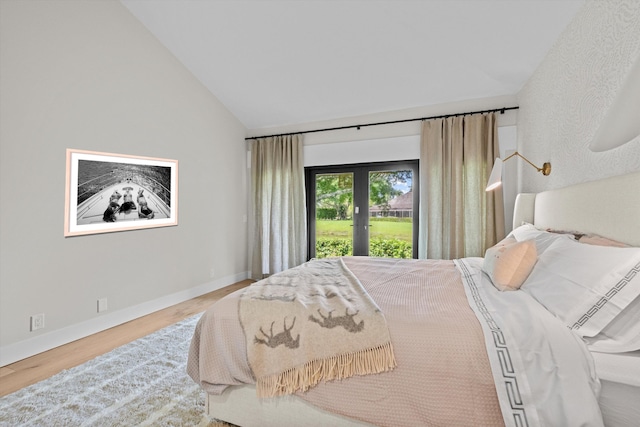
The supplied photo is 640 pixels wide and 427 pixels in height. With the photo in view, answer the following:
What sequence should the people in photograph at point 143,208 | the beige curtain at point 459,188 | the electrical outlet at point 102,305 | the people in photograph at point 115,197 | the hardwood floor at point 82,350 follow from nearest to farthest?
1. the hardwood floor at point 82,350
2. the electrical outlet at point 102,305
3. the people in photograph at point 115,197
4. the people in photograph at point 143,208
5. the beige curtain at point 459,188

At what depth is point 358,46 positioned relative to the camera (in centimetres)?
301

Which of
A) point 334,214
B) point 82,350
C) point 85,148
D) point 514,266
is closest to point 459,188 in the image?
point 334,214

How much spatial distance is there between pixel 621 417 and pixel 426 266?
145cm

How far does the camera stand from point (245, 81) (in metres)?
3.82

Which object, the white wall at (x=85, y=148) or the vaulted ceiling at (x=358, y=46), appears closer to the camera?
the white wall at (x=85, y=148)

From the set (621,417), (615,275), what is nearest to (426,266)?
(615,275)

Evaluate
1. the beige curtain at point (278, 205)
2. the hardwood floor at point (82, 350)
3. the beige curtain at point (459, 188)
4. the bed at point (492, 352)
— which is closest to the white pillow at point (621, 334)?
the bed at point (492, 352)

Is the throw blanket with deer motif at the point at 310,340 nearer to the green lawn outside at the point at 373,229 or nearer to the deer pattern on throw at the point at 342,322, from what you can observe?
the deer pattern on throw at the point at 342,322

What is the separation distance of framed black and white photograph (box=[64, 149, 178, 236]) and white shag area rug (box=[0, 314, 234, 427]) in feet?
4.18

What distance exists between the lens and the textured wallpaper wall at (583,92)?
1634 millimetres

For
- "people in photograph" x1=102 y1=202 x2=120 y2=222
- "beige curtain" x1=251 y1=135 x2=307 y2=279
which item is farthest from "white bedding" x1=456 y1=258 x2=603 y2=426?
"beige curtain" x1=251 y1=135 x2=307 y2=279

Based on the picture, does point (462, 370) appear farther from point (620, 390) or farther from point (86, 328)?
point (86, 328)

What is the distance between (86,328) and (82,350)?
0.36 m

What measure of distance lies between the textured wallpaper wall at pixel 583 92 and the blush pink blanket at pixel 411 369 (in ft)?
3.31
